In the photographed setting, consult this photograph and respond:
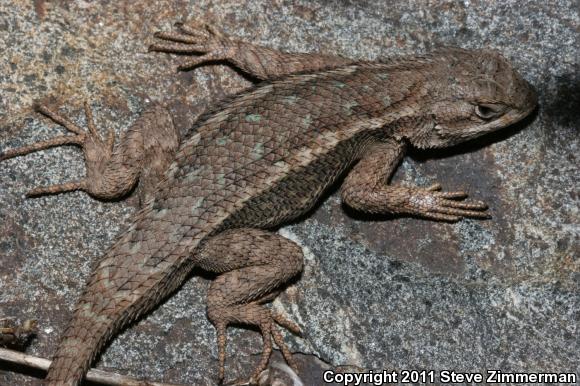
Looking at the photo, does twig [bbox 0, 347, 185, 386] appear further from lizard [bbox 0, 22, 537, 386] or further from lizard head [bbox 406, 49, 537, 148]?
lizard head [bbox 406, 49, 537, 148]

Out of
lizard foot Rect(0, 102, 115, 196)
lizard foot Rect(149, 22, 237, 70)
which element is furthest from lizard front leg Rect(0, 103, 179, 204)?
lizard foot Rect(149, 22, 237, 70)

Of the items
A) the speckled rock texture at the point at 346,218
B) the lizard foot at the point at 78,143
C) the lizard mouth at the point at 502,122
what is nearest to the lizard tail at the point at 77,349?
the speckled rock texture at the point at 346,218

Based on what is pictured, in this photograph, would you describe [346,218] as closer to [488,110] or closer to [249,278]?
[249,278]

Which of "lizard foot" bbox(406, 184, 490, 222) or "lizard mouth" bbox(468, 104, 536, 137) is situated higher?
"lizard mouth" bbox(468, 104, 536, 137)

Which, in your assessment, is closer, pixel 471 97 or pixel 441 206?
pixel 441 206

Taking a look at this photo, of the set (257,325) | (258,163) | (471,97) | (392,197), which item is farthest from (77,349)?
(471,97)

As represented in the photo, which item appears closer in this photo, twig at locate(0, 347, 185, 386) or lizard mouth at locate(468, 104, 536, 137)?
twig at locate(0, 347, 185, 386)

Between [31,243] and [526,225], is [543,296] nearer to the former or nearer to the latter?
[526,225]
